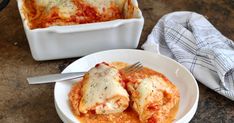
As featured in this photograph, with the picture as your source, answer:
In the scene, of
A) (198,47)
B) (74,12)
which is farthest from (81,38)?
(198,47)

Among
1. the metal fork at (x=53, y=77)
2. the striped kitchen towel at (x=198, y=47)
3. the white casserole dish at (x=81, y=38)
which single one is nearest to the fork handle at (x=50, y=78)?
the metal fork at (x=53, y=77)

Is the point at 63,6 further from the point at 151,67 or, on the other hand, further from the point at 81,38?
the point at 151,67

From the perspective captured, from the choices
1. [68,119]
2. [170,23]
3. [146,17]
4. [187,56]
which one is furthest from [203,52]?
[68,119]

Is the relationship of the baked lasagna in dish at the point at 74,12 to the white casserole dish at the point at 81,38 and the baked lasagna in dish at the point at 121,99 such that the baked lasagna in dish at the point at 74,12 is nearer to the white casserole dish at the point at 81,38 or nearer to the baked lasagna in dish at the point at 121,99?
the white casserole dish at the point at 81,38

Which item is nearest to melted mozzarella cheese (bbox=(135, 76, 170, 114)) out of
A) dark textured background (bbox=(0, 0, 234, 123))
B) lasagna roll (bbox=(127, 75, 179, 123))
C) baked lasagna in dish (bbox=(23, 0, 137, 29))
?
lasagna roll (bbox=(127, 75, 179, 123))

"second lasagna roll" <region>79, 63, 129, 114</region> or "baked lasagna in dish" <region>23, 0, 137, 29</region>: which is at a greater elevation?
"baked lasagna in dish" <region>23, 0, 137, 29</region>

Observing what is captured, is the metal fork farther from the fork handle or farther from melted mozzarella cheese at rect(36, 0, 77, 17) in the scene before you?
melted mozzarella cheese at rect(36, 0, 77, 17)
